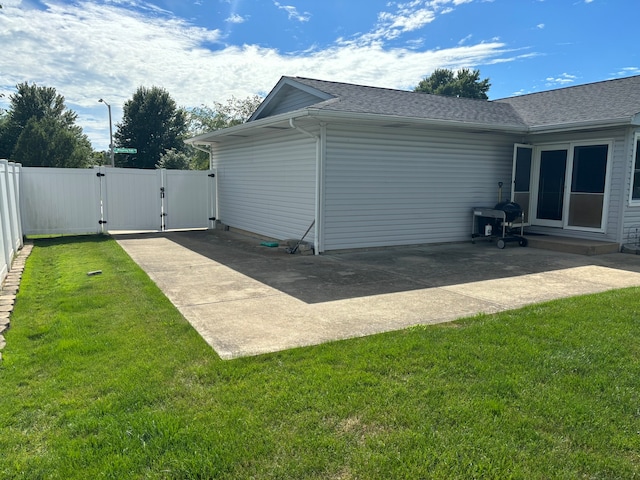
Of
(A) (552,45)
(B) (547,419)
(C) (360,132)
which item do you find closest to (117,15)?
(C) (360,132)

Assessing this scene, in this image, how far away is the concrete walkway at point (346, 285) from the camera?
4.36 meters

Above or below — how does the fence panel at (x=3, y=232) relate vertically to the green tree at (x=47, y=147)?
below

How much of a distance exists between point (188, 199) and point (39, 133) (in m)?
22.3

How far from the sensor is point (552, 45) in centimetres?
1802

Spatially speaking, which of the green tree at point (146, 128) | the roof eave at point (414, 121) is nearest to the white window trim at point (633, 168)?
the roof eave at point (414, 121)

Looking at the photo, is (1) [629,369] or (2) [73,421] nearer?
(2) [73,421]

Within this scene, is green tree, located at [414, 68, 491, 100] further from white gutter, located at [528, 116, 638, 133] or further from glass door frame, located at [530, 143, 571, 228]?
white gutter, located at [528, 116, 638, 133]

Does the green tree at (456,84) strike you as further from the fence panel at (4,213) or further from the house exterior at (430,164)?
the fence panel at (4,213)

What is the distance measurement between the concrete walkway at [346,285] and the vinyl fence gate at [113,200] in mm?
2548

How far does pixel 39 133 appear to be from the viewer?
29.2 meters

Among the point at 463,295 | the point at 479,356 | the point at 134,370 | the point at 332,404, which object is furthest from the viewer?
the point at 463,295

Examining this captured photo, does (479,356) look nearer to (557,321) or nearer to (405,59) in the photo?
(557,321)

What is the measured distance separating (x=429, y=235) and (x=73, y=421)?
8.26 meters

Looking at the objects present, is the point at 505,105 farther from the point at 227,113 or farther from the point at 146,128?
the point at 146,128
